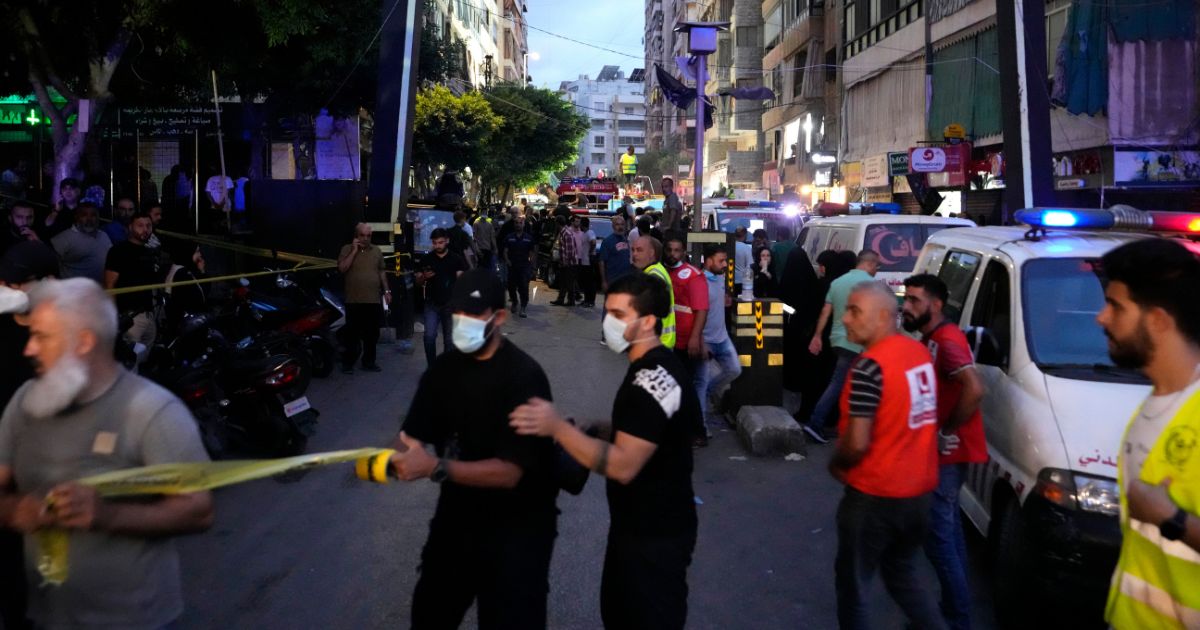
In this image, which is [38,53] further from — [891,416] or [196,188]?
[891,416]

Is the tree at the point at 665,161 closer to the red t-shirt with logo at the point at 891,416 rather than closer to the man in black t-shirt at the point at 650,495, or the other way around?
the red t-shirt with logo at the point at 891,416

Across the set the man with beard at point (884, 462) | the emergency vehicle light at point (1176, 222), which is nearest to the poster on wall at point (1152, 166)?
the emergency vehicle light at point (1176, 222)

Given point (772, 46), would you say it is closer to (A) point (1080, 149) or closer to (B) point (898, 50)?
(B) point (898, 50)

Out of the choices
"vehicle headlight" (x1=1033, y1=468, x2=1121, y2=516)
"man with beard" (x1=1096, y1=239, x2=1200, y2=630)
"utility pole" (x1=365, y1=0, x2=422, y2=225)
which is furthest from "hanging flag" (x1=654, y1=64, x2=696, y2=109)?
"man with beard" (x1=1096, y1=239, x2=1200, y2=630)

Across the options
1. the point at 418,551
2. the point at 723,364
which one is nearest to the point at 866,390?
the point at 418,551

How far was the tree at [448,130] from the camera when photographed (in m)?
38.6

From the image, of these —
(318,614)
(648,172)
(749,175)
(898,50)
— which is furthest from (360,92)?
(648,172)

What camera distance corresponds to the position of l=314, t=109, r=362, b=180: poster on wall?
103 ft

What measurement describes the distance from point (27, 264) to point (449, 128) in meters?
34.2

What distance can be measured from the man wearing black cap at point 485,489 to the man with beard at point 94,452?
0.84 meters

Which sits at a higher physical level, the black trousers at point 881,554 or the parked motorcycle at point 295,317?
the parked motorcycle at point 295,317

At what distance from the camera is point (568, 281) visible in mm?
22484

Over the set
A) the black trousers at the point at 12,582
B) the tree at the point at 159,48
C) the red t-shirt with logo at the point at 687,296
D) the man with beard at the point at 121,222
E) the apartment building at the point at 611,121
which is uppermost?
the apartment building at the point at 611,121

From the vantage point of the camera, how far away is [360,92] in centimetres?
2912
